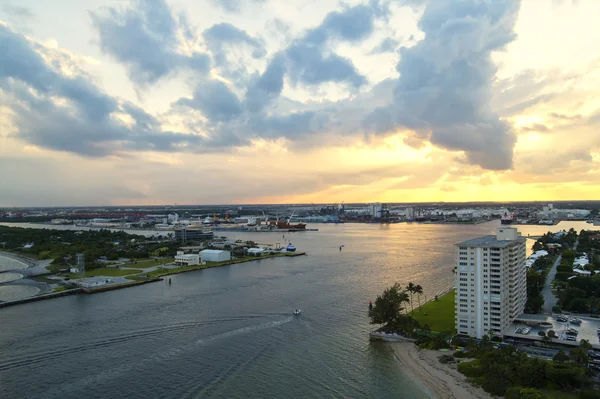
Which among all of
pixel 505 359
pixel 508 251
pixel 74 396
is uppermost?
pixel 508 251

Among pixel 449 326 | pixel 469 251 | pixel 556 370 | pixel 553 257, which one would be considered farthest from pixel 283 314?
pixel 553 257

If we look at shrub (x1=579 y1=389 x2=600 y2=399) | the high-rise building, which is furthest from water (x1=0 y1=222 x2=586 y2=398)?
shrub (x1=579 y1=389 x2=600 y2=399)

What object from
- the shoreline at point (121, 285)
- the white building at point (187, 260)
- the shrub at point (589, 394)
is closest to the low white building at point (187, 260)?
the white building at point (187, 260)

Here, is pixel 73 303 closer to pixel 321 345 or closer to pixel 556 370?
pixel 321 345

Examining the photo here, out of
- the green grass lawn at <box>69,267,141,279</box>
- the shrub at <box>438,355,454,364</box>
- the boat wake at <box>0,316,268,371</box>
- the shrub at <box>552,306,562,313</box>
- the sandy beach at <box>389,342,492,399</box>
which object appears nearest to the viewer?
the sandy beach at <box>389,342,492,399</box>

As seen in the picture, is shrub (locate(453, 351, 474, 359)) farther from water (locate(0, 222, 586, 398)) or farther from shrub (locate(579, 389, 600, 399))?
shrub (locate(579, 389, 600, 399))

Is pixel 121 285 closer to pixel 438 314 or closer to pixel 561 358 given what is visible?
pixel 438 314
